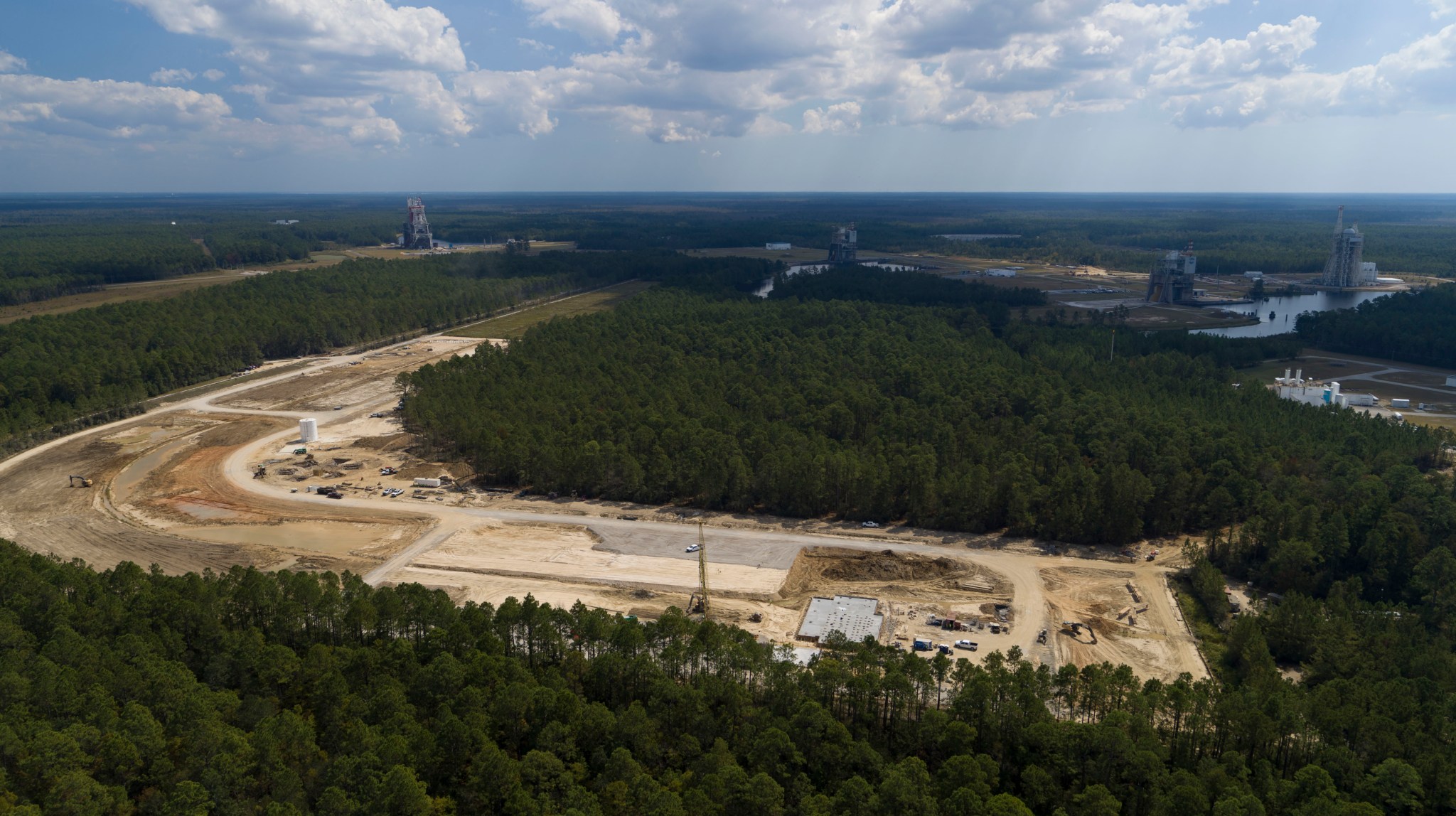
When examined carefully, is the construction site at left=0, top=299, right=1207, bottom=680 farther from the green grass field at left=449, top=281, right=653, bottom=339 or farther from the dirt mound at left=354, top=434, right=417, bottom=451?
the green grass field at left=449, top=281, right=653, bottom=339

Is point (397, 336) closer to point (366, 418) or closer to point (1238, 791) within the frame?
point (366, 418)

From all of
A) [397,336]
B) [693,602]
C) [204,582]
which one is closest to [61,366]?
[397,336]

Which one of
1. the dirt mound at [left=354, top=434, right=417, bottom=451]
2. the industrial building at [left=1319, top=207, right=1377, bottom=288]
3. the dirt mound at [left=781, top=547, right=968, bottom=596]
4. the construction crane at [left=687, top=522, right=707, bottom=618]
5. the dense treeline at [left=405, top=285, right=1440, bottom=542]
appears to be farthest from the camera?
the industrial building at [left=1319, top=207, right=1377, bottom=288]

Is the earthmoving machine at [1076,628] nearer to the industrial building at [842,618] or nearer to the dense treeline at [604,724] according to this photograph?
the dense treeline at [604,724]

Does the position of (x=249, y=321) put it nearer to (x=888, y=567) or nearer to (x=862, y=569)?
(x=862, y=569)

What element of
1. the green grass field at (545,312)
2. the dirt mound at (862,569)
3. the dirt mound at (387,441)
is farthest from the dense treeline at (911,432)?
the green grass field at (545,312)

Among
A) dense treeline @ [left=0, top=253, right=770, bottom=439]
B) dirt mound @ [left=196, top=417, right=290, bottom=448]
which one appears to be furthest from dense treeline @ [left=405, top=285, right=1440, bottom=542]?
dense treeline @ [left=0, top=253, right=770, bottom=439]
